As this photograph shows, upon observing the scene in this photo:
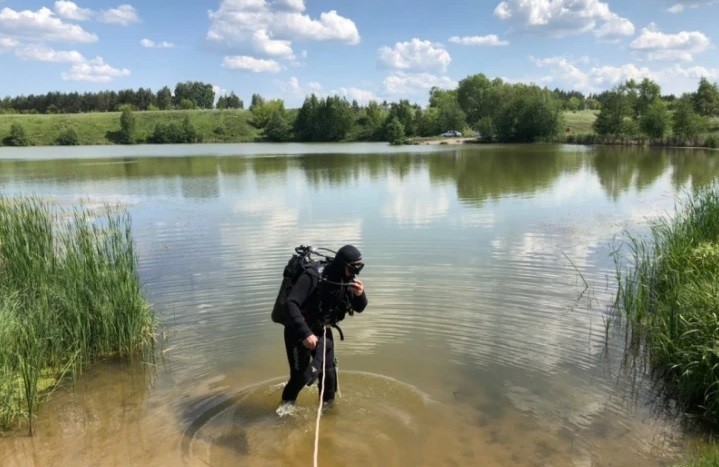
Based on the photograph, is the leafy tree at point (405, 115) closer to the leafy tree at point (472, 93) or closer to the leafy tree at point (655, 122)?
the leafy tree at point (472, 93)

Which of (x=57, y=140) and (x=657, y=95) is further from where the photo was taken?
(x=57, y=140)

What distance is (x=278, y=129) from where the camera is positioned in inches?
4995

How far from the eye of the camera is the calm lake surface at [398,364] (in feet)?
18.9

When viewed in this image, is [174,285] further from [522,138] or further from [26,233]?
[522,138]

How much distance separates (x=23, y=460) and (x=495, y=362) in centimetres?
587

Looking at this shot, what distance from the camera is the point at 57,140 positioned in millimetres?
114312

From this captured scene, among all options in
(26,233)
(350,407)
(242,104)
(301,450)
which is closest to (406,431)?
(350,407)

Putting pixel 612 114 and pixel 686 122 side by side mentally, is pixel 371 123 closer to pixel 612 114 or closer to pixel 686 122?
pixel 612 114

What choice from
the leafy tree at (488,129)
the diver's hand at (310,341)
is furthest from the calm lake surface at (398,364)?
the leafy tree at (488,129)

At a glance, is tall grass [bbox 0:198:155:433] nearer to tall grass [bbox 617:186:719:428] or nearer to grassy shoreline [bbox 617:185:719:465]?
grassy shoreline [bbox 617:185:719:465]

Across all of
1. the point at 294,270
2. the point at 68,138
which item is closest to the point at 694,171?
the point at 294,270

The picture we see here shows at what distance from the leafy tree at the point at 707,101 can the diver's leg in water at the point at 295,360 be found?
87.7 meters

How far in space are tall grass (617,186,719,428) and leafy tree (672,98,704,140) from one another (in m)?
59.3

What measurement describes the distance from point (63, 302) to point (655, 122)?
224ft
